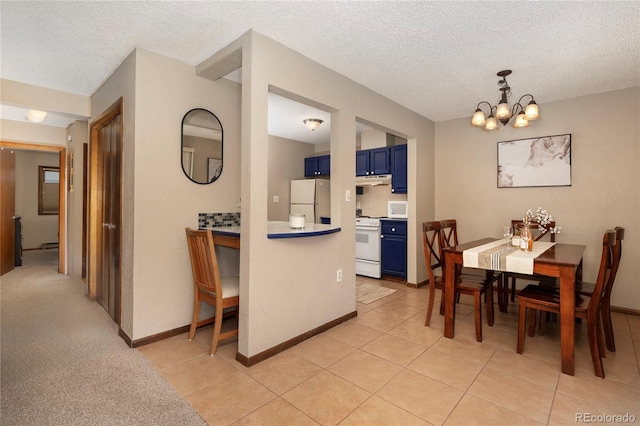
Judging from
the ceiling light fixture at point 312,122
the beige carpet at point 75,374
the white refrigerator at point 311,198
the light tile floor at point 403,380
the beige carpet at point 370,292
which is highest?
the ceiling light fixture at point 312,122

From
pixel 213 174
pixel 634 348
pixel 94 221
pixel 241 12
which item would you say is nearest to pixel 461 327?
pixel 634 348

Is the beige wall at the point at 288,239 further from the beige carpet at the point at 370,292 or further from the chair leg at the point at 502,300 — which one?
the chair leg at the point at 502,300

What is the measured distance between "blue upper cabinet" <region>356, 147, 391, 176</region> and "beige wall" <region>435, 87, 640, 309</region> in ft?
4.11

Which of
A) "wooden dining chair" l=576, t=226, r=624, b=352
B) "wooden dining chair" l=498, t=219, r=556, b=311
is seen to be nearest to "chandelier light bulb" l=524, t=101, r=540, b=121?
"wooden dining chair" l=576, t=226, r=624, b=352

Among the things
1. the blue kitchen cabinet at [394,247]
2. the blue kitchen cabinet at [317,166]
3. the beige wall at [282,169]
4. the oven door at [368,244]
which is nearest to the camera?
the blue kitchen cabinet at [394,247]

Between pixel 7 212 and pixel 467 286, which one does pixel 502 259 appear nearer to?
pixel 467 286

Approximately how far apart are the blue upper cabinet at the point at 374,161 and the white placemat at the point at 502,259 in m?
2.44

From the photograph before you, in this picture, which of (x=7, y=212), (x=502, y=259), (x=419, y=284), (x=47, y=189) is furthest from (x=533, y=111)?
(x=47, y=189)

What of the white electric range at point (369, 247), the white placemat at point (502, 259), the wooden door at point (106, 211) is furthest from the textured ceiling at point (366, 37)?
the white electric range at point (369, 247)

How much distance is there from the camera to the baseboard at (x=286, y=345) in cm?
229

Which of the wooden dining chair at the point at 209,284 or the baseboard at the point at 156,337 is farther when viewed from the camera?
the baseboard at the point at 156,337

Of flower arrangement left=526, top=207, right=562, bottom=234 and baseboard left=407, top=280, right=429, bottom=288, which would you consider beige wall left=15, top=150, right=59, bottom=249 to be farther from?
flower arrangement left=526, top=207, right=562, bottom=234

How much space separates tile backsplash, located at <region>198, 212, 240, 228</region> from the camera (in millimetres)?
2984

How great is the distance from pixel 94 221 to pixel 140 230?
1.62m
